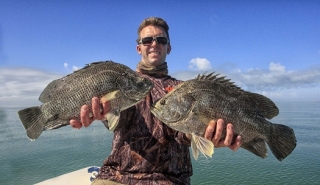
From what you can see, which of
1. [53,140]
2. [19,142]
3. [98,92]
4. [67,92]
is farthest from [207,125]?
[19,142]

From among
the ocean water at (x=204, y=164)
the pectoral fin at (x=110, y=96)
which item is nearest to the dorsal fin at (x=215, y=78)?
the pectoral fin at (x=110, y=96)

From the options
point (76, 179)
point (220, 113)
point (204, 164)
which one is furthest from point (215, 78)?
point (204, 164)

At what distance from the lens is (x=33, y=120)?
375 cm

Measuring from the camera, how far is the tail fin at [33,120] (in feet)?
12.2

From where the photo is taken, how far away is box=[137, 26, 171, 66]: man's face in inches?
192

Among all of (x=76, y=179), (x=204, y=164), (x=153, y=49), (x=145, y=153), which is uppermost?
(x=153, y=49)

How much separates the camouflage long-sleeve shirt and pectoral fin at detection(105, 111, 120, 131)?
1.36 feet

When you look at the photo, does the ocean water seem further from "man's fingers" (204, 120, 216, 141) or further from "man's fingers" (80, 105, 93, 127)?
"man's fingers" (80, 105, 93, 127)

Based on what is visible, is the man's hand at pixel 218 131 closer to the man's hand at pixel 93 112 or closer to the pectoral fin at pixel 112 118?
the pectoral fin at pixel 112 118

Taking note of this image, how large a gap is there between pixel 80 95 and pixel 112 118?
20.8 inches

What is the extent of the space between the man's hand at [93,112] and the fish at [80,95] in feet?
0.18

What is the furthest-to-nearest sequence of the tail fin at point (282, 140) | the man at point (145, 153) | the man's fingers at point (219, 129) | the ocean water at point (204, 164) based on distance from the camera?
1. the ocean water at point (204, 164)
2. the man at point (145, 153)
3. the tail fin at point (282, 140)
4. the man's fingers at point (219, 129)

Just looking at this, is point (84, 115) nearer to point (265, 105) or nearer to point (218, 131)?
point (218, 131)

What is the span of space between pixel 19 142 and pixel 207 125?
27265 millimetres
